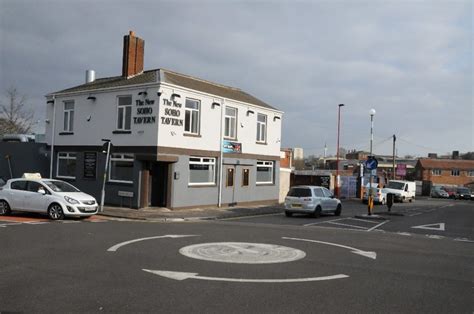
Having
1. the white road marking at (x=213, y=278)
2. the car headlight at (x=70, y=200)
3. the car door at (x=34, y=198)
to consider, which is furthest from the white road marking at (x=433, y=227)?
the car door at (x=34, y=198)

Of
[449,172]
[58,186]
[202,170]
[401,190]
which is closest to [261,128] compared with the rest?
[202,170]

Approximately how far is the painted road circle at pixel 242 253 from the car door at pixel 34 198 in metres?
8.89

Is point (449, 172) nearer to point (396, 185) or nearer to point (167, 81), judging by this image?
point (396, 185)

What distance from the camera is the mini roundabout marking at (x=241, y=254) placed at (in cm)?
827

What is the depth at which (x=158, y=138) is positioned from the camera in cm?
2308

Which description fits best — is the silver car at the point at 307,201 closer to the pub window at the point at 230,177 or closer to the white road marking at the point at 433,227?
the pub window at the point at 230,177

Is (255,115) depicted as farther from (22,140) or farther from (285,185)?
(22,140)

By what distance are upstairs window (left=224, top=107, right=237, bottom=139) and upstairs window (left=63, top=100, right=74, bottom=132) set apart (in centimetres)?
869

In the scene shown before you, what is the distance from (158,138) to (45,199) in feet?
21.2

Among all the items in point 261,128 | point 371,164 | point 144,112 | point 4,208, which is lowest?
point 4,208

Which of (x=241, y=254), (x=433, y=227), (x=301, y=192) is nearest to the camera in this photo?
(x=241, y=254)

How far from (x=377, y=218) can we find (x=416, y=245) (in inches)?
385

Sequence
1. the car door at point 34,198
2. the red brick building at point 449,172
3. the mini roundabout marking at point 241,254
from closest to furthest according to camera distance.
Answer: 1. the mini roundabout marking at point 241,254
2. the car door at point 34,198
3. the red brick building at point 449,172

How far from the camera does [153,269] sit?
8812 mm
